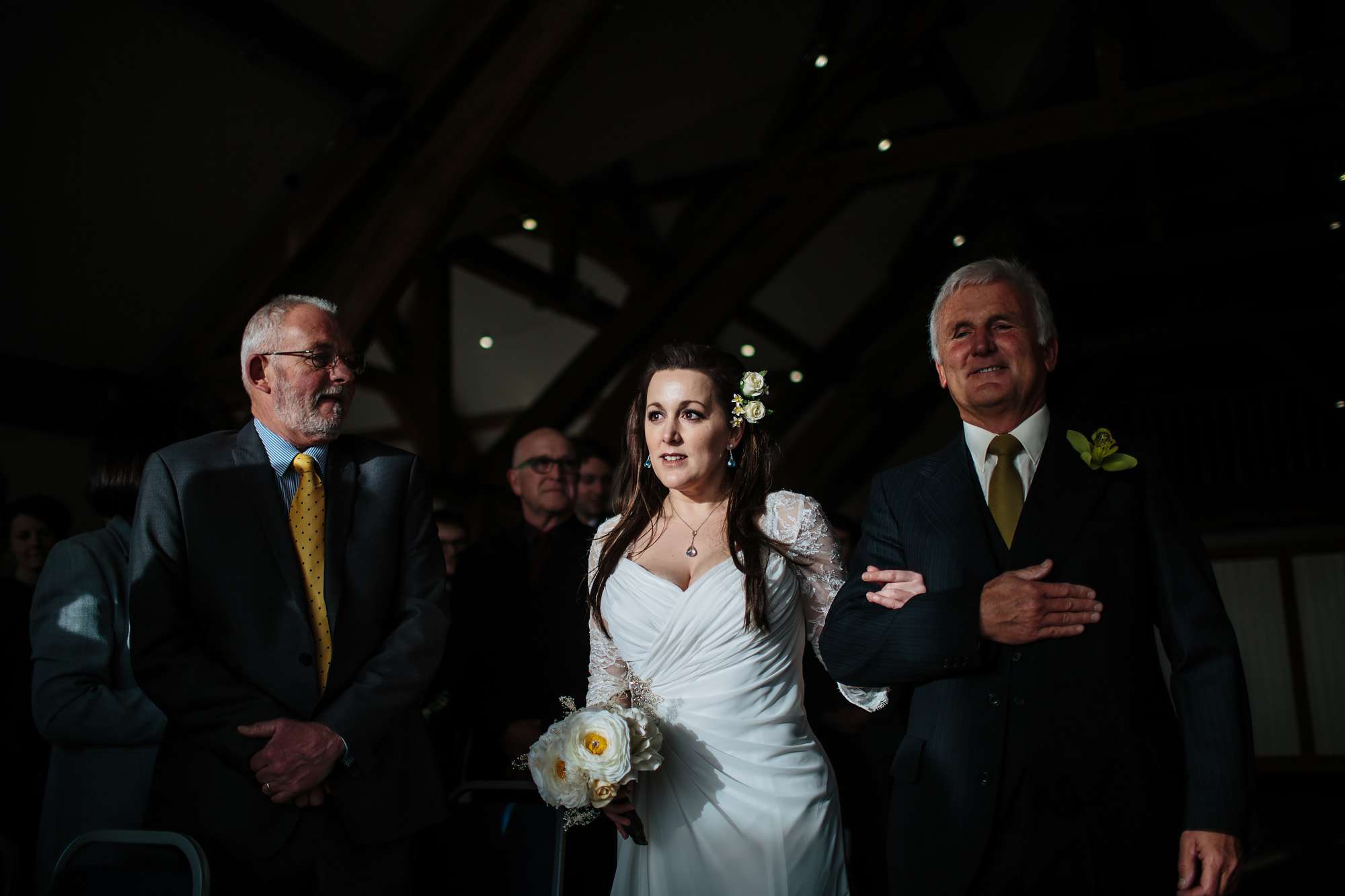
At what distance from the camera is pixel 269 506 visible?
2.31 metres

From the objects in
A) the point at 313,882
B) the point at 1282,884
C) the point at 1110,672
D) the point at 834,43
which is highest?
the point at 834,43

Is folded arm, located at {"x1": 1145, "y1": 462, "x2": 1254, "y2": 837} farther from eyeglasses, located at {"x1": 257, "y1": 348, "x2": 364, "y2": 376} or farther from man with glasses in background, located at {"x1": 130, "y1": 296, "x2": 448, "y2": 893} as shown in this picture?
eyeglasses, located at {"x1": 257, "y1": 348, "x2": 364, "y2": 376}

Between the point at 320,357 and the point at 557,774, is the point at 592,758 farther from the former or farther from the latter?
the point at 320,357

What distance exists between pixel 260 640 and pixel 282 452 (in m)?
0.42

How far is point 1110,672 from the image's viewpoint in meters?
1.86

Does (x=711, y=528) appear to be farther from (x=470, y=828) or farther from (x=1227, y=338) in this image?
(x=1227, y=338)

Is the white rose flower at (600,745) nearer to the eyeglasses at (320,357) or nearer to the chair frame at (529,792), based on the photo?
the chair frame at (529,792)

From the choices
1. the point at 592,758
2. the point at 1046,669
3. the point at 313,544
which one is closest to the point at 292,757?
the point at 313,544

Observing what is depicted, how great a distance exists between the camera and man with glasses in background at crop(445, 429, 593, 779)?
3.64 m

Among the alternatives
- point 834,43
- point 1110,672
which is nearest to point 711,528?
point 1110,672

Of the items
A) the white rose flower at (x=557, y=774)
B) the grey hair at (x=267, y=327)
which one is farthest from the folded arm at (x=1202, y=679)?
the grey hair at (x=267, y=327)

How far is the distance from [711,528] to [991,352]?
31.5 inches

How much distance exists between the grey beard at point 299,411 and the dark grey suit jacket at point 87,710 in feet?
1.92

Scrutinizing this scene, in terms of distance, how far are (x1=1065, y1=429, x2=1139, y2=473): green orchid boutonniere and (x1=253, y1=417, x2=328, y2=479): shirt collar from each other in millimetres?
1552
